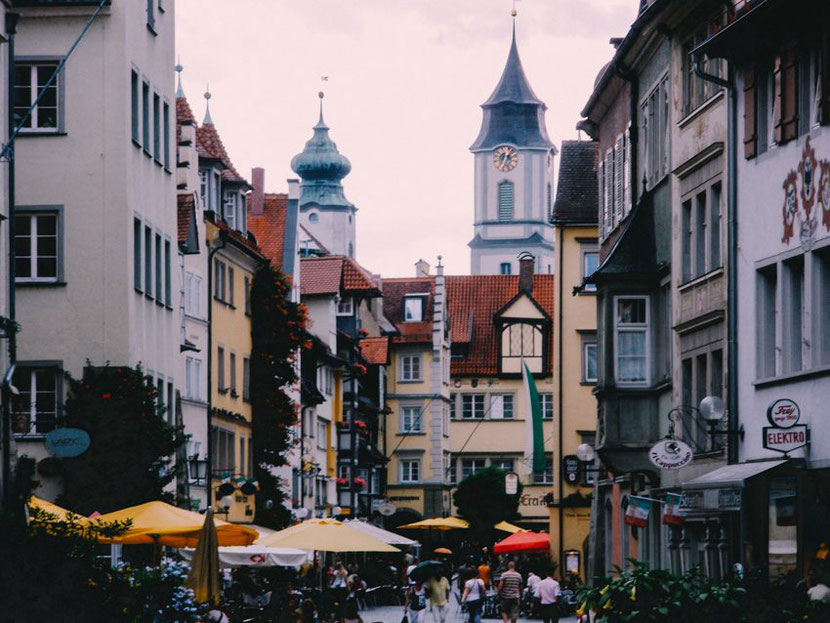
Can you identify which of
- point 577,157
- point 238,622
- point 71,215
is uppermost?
point 577,157

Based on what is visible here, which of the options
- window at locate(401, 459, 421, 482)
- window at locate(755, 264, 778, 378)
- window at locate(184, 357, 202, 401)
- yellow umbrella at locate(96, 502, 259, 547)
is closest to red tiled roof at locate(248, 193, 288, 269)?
window at locate(184, 357, 202, 401)

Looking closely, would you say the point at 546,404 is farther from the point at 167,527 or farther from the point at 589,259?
the point at 167,527

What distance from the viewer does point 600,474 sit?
4019cm

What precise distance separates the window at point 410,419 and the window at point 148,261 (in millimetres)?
58102

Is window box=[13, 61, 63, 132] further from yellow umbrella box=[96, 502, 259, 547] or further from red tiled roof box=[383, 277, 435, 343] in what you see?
red tiled roof box=[383, 277, 435, 343]

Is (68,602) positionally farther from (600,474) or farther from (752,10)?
(600,474)

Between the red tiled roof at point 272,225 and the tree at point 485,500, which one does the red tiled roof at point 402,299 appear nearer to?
the tree at point 485,500

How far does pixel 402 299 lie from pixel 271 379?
149 ft

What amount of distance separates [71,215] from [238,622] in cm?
815

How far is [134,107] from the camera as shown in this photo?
3431 centimetres

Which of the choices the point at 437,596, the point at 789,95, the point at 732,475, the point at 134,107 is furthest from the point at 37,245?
the point at 789,95

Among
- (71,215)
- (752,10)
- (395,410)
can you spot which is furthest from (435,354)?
(752,10)

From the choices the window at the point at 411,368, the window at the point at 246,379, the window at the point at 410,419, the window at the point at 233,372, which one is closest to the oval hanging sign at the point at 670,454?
the window at the point at 233,372

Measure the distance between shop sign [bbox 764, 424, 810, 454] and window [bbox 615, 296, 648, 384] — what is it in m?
8.76
